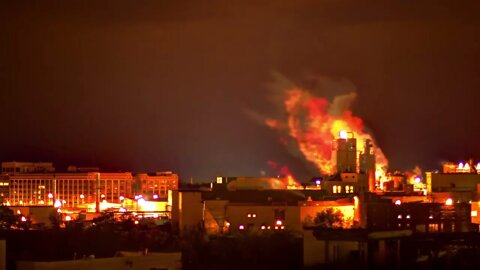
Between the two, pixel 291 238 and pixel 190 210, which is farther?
pixel 190 210

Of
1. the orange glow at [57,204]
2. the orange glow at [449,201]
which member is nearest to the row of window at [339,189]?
the orange glow at [449,201]

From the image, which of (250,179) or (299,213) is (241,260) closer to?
(299,213)

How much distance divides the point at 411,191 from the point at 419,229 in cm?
838

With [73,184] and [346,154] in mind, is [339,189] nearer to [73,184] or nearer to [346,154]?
[346,154]

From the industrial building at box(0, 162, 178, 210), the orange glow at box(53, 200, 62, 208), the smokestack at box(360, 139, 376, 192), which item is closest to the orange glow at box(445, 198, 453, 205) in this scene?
the smokestack at box(360, 139, 376, 192)

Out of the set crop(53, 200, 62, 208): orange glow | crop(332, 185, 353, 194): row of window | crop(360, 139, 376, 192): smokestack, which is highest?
crop(360, 139, 376, 192): smokestack

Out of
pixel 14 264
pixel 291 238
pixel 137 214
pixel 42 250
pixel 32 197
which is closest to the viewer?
pixel 14 264

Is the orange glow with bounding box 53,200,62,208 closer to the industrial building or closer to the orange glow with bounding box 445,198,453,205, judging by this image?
the industrial building

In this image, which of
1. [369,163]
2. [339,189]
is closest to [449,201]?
[339,189]

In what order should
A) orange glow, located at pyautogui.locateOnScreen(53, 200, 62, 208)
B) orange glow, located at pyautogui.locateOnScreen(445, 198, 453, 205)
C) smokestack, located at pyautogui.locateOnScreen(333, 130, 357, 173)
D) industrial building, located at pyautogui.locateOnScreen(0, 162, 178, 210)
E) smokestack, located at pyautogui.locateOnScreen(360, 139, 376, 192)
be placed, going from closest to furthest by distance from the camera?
orange glow, located at pyautogui.locateOnScreen(445, 198, 453, 205)
smokestack, located at pyautogui.locateOnScreen(360, 139, 376, 192)
smokestack, located at pyautogui.locateOnScreen(333, 130, 357, 173)
orange glow, located at pyautogui.locateOnScreen(53, 200, 62, 208)
industrial building, located at pyautogui.locateOnScreen(0, 162, 178, 210)

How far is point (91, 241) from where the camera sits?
88.0ft

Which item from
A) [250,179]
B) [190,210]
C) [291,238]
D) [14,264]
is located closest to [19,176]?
[250,179]

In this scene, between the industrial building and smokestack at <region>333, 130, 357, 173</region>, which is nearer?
smokestack at <region>333, 130, 357, 173</region>

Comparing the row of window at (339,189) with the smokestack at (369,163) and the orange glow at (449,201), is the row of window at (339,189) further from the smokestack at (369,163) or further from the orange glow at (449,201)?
the orange glow at (449,201)
